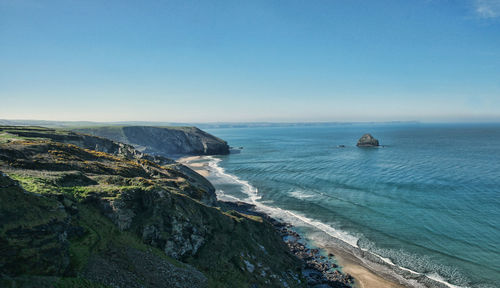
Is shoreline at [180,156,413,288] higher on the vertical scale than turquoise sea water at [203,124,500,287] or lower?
lower

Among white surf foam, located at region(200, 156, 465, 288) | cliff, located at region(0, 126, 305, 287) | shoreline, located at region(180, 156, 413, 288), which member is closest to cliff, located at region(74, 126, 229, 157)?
white surf foam, located at region(200, 156, 465, 288)

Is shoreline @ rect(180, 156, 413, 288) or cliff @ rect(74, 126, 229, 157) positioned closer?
shoreline @ rect(180, 156, 413, 288)

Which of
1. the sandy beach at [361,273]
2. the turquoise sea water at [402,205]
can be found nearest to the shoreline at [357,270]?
the sandy beach at [361,273]

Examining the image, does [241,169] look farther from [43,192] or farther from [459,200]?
[43,192]

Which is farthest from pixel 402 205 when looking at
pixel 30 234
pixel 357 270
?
pixel 30 234

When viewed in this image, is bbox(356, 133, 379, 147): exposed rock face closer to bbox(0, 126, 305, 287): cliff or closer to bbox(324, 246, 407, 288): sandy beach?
bbox(324, 246, 407, 288): sandy beach
